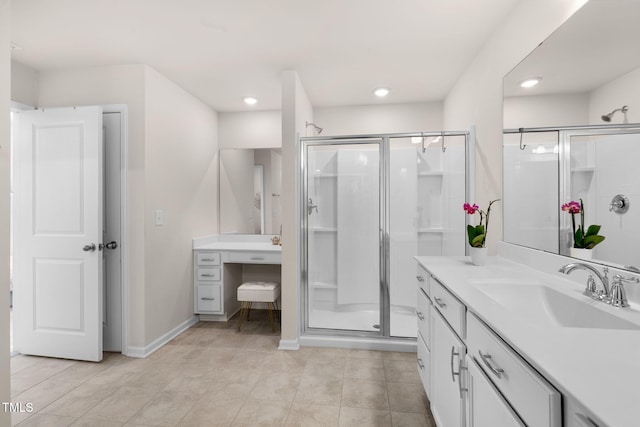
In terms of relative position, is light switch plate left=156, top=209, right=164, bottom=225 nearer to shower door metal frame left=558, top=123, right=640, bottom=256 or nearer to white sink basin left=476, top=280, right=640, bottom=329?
white sink basin left=476, top=280, right=640, bottom=329

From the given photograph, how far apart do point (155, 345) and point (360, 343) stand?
5.97ft

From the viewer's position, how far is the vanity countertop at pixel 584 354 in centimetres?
53

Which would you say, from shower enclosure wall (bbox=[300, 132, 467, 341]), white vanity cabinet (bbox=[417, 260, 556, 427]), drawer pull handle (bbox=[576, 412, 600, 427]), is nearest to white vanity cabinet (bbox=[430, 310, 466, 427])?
white vanity cabinet (bbox=[417, 260, 556, 427])

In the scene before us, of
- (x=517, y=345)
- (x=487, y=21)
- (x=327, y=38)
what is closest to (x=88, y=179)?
(x=327, y=38)

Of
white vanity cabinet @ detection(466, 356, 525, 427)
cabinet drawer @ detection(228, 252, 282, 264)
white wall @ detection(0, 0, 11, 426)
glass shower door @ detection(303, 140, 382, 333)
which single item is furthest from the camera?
cabinet drawer @ detection(228, 252, 282, 264)

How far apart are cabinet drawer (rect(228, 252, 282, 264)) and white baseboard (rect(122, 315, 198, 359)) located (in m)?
0.82

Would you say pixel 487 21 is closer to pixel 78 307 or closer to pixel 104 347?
pixel 78 307

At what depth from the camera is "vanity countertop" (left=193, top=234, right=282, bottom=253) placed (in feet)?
11.3

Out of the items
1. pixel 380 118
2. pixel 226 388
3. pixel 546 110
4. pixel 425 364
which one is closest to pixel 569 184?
pixel 546 110

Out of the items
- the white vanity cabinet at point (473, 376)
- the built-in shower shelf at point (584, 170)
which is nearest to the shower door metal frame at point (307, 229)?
the white vanity cabinet at point (473, 376)

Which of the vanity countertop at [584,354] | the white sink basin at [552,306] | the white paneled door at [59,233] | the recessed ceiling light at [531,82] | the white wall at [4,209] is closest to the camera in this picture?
the vanity countertop at [584,354]

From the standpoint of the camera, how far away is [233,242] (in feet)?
12.8

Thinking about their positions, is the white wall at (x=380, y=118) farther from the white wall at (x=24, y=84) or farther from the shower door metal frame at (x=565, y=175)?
the white wall at (x=24, y=84)

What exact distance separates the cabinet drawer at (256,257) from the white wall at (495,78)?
197 centimetres
